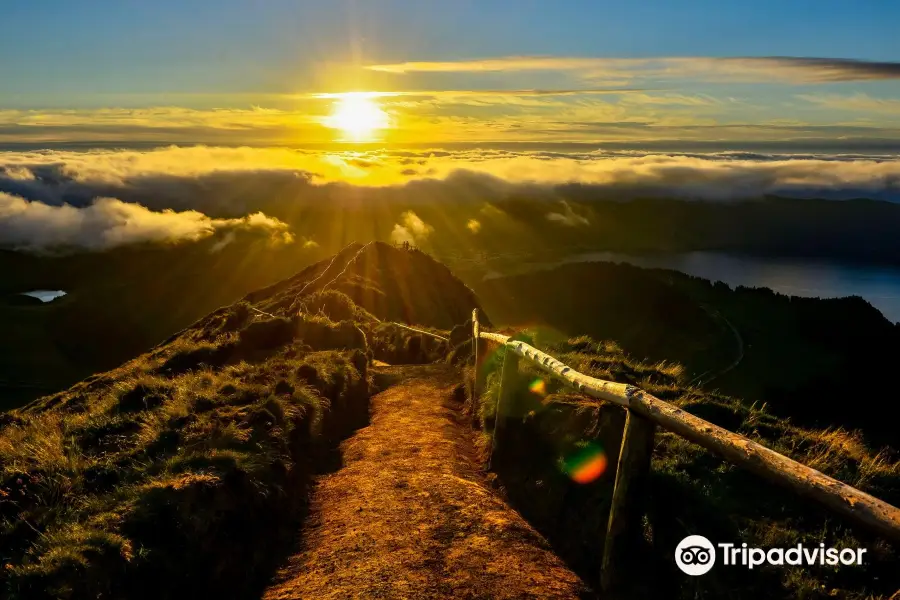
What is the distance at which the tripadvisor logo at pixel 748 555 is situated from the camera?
4.66 m

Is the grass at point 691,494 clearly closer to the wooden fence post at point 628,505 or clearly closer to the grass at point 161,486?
the wooden fence post at point 628,505

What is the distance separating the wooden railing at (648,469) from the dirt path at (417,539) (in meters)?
0.86

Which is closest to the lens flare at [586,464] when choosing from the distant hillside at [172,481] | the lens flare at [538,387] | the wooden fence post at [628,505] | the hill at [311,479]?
the hill at [311,479]

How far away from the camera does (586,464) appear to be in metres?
6.89

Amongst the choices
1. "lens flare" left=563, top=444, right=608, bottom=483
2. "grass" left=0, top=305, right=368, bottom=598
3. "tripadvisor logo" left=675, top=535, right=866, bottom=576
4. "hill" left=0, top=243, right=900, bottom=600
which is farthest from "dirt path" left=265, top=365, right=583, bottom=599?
"tripadvisor logo" left=675, top=535, right=866, bottom=576

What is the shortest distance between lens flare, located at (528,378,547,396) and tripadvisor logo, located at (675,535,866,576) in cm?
382

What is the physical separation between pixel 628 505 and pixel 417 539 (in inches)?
104

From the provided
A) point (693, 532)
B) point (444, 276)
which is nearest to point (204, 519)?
point (693, 532)

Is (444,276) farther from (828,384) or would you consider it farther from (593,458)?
(593,458)

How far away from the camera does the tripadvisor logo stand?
184 inches

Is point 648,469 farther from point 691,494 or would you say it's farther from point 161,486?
point 161,486

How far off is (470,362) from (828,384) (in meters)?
76.0

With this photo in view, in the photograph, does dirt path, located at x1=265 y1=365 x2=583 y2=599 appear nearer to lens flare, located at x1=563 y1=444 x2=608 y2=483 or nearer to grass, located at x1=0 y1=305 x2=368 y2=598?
grass, located at x1=0 y1=305 x2=368 y2=598

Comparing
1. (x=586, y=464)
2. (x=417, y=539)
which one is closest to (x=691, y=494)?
(x=586, y=464)
